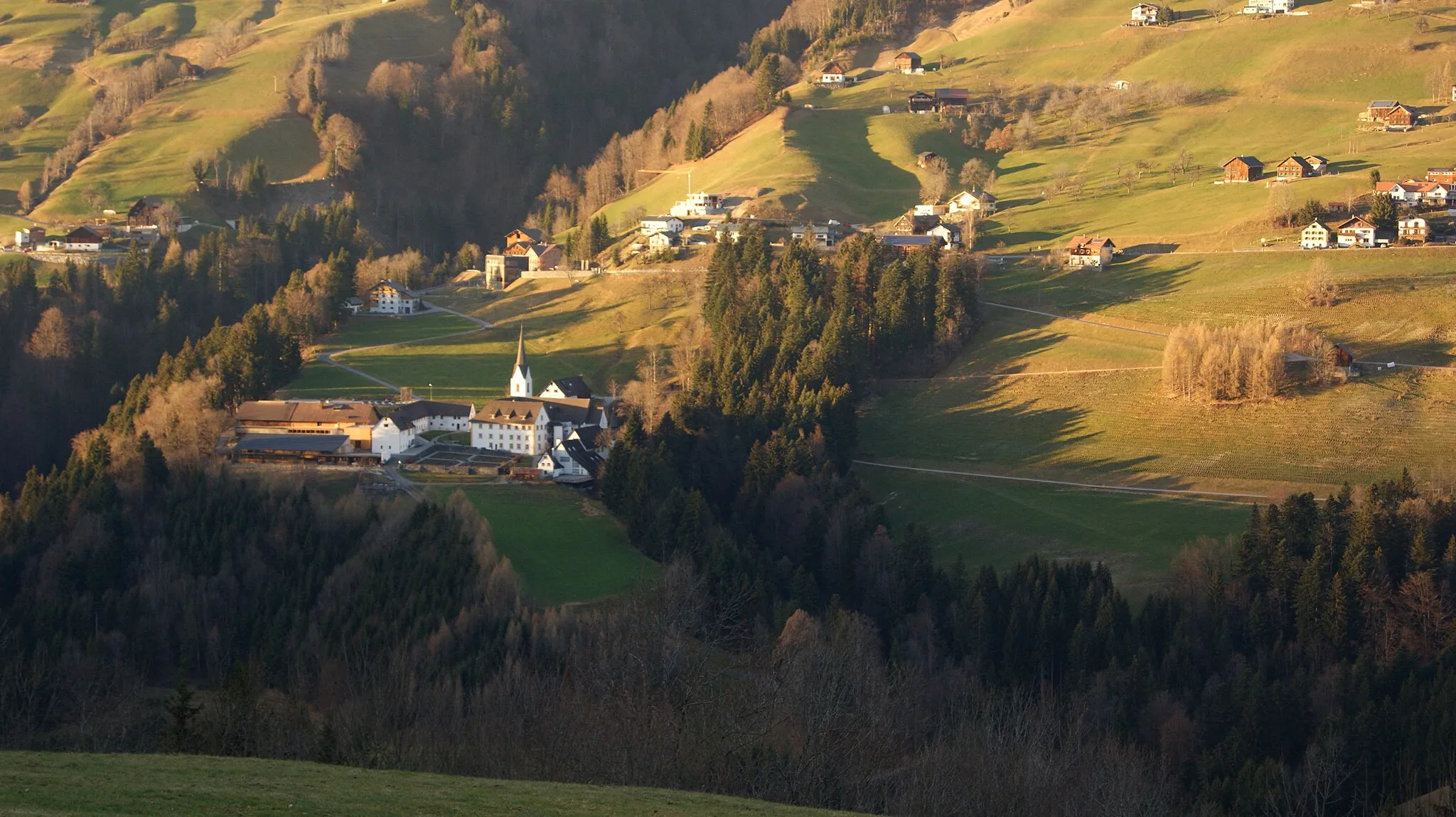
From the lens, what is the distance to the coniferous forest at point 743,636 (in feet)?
95.3

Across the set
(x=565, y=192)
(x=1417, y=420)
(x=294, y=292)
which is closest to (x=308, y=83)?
(x=565, y=192)

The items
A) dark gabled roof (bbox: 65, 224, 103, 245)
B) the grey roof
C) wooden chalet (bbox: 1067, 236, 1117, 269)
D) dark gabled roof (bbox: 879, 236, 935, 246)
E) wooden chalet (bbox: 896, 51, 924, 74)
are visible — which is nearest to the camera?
the grey roof

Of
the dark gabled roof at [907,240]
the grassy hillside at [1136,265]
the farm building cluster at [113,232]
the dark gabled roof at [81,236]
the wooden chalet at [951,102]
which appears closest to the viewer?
the grassy hillside at [1136,265]

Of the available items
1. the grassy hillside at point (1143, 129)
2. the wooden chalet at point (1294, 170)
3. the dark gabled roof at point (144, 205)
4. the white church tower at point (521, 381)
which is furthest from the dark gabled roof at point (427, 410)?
the wooden chalet at point (1294, 170)

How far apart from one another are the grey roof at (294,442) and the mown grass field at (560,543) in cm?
654

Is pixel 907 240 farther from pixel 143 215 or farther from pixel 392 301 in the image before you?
pixel 143 215

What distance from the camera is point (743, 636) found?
44031mm

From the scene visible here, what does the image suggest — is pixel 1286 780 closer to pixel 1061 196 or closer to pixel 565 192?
pixel 1061 196

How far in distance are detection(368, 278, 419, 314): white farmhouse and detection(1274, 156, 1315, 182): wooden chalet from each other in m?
54.1

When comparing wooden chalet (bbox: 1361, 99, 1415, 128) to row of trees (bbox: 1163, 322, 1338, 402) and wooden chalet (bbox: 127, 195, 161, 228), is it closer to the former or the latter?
row of trees (bbox: 1163, 322, 1338, 402)

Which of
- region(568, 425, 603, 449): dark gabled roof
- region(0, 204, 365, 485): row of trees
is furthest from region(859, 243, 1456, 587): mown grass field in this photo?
region(0, 204, 365, 485): row of trees

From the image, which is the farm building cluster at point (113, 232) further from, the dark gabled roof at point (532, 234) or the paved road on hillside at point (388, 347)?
the paved road on hillside at point (388, 347)

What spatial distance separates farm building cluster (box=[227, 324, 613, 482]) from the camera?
60.0 m

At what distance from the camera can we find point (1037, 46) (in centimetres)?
12744
